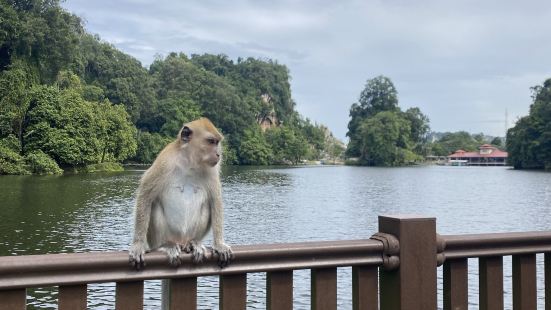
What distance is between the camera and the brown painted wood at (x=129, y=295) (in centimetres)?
207

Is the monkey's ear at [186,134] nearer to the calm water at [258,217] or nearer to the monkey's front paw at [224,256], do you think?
the monkey's front paw at [224,256]

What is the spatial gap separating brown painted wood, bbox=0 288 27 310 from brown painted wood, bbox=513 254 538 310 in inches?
80.8

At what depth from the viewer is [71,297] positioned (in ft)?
6.56

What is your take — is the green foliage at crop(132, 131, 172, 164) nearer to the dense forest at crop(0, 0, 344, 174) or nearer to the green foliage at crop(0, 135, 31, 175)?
the dense forest at crop(0, 0, 344, 174)

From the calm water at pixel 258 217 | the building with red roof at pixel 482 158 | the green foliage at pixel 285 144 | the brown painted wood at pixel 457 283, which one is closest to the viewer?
the brown painted wood at pixel 457 283

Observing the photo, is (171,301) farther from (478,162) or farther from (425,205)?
(478,162)

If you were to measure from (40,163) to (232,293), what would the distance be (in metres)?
43.8

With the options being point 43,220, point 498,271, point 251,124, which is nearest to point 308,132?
point 251,124

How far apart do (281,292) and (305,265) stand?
15 cm

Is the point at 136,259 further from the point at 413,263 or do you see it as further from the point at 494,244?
the point at 494,244

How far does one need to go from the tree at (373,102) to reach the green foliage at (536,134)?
40.3 metres

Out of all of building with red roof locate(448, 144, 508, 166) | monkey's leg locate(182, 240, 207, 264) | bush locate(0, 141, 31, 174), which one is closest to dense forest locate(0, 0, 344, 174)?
bush locate(0, 141, 31, 174)

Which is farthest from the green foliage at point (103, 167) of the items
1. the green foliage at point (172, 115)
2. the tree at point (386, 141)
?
the tree at point (386, 141)

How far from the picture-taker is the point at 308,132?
112188 millimetres
